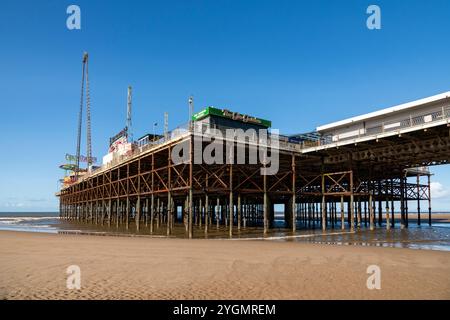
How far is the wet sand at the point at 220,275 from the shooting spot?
7820 millimetres

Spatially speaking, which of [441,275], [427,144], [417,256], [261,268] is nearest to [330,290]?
[261,268]

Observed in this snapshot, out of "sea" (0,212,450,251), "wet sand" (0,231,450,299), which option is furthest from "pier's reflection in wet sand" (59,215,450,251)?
"wet sand" (0,231,450,299)

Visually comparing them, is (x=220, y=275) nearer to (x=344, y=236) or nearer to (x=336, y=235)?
(x=344, y=236)

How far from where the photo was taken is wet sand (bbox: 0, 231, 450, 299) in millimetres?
7820

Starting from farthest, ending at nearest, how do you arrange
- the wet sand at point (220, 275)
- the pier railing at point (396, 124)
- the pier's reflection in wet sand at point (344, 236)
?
the pier railing at point (396, 124) < the pier's reflection in wet sand at point (344, 236) < the wet sand at point (220, 275)

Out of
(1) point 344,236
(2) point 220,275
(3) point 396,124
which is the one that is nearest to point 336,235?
(1) point 344,236

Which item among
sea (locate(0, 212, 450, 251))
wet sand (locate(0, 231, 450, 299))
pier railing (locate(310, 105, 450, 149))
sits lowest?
sea (locate(0, 212, 450, 251))

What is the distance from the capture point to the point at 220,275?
995cm

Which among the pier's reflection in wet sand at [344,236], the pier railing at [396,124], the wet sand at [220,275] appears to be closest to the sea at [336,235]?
the pier's reflection in wet sand at [344,236]

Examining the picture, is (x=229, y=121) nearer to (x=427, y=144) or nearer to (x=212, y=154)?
(x=212, y=154)

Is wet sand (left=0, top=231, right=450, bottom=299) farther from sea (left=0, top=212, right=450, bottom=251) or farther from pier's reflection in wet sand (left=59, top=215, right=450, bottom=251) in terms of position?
sea (left=0, top=212, right=450, bottom=251)

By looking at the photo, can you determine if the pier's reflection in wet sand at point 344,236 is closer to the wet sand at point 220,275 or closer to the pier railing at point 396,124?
the wet sand at point 220,275
